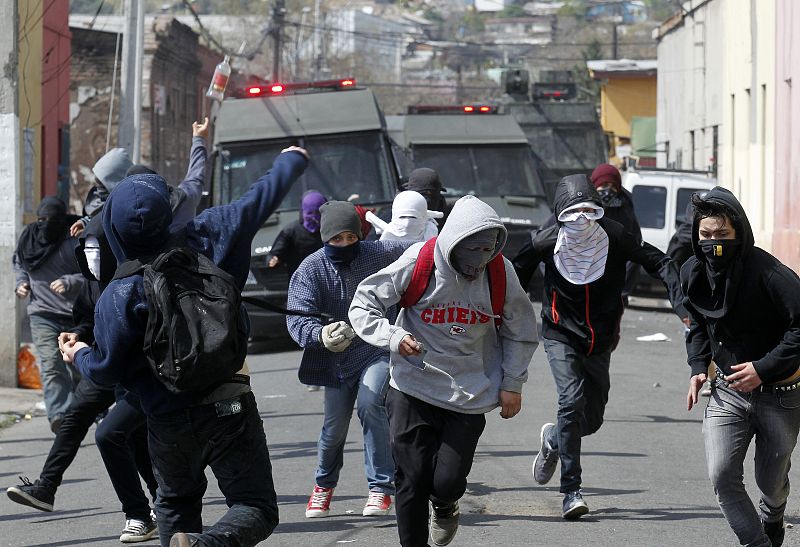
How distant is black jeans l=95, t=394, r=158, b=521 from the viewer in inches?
264

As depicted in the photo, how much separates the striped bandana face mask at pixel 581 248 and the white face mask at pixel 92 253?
2424 millimetres

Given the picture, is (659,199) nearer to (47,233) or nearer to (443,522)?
(47,233)

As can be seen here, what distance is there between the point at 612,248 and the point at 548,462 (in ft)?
4.19

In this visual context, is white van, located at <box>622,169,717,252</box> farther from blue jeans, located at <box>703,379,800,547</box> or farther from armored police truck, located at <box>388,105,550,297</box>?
blue jeans, located at <box>703,379,800,547</box>

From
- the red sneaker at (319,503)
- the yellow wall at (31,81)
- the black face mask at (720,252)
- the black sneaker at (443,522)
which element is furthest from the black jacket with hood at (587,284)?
the yellow wall at (31,81)

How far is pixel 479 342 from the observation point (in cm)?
587

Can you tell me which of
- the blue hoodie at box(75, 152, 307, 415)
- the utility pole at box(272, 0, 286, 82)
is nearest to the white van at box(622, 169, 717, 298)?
the blue hoodie at box(75, 152, 307, 415)

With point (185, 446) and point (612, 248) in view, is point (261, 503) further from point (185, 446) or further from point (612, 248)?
point (612, 248)

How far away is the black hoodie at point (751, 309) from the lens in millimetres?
5652

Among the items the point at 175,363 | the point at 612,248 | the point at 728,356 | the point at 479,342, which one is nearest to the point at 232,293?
the point at 175,363

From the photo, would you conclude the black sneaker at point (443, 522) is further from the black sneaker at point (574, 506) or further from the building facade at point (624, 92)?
the building facade at point (624, 92)

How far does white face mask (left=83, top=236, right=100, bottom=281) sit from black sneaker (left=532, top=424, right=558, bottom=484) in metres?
2.69

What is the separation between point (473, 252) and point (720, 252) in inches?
39.9

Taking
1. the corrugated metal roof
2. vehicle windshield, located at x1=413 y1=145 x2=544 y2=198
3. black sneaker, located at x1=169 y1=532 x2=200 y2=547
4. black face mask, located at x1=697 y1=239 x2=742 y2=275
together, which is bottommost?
black sneaker, located at x1=169 y1=532 x2=200 y2=547
